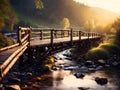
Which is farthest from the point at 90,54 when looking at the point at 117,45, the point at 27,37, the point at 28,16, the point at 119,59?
the point at 28,16

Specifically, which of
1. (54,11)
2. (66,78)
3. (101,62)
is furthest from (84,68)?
(54,11)

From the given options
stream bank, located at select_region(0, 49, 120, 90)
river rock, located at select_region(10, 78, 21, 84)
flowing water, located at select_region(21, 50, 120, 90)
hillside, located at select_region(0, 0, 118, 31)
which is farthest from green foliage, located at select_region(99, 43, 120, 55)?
hillside, located at select_region(0, 0, 118, 31)

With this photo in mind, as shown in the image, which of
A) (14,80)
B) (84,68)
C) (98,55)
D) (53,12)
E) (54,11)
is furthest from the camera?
(54,11)

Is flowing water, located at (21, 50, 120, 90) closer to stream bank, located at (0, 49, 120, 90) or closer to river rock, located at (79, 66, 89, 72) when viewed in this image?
stream bank, located at (0, 49, 120, 90)

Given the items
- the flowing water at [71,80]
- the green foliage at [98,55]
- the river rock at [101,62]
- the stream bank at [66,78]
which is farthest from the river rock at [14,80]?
the green foliage at [98,55]

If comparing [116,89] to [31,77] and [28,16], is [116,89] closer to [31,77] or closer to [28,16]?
[31,77]

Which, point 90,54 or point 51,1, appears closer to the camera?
point 90,54

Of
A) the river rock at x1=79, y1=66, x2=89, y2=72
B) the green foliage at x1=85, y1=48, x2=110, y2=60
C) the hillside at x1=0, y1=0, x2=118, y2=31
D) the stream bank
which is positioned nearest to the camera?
the stream bank

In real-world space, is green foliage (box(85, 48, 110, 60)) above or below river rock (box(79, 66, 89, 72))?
above

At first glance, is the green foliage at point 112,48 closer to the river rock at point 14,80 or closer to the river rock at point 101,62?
the river rock at point 101,62

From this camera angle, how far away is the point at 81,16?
147 meters

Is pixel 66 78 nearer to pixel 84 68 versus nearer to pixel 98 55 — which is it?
pixel 84 68

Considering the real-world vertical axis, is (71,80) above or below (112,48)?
below

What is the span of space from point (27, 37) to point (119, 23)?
26.2 m
